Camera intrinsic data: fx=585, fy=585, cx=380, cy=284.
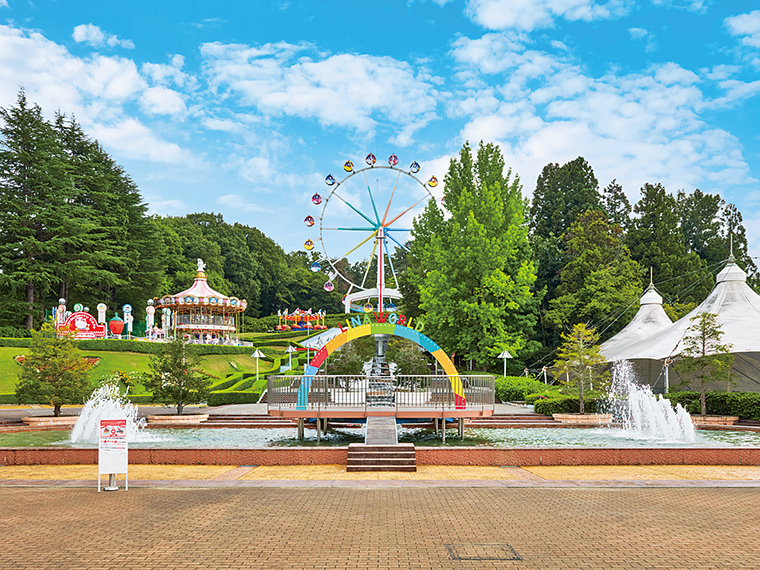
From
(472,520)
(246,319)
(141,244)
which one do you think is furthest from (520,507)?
(246,319)

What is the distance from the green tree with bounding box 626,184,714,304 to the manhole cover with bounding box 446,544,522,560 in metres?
54.0

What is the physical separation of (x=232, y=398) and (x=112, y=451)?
22.2 metres

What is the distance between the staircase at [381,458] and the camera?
1459cm

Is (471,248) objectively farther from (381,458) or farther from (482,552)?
(482,552)

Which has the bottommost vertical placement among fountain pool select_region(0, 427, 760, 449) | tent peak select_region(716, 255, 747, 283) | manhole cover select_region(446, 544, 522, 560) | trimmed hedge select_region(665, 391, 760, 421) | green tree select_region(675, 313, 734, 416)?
fountain pool select_region(0, 427, 760, 449)

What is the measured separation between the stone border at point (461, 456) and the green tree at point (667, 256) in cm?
4470

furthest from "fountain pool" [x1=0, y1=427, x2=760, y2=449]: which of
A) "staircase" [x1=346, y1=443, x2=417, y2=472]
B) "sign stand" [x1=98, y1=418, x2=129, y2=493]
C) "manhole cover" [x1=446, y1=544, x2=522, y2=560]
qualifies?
"manhole cover" [x1=446, y1=544, x2=522, y2=560]

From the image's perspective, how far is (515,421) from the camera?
2523 centimetres

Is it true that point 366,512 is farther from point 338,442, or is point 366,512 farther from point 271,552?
point 338,442

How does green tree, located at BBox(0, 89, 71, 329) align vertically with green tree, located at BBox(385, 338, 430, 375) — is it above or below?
above

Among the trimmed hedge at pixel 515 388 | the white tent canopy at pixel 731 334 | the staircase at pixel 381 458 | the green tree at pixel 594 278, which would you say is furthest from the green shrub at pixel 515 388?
the staircase at pixel 381 458

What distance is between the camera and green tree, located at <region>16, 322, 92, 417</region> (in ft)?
82.6

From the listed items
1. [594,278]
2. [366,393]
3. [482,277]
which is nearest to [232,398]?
[366,393]

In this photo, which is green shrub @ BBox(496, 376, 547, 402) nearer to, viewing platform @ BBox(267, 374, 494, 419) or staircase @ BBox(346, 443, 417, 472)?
viewing platform @ BBox(267, 374, 494, 419)
